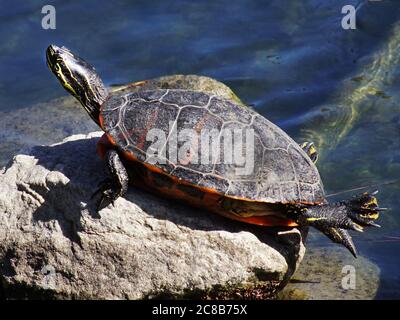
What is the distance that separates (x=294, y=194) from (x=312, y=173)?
27cm

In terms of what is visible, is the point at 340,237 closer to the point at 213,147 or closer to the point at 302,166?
the point at 302,166

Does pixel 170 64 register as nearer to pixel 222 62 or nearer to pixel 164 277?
pixel 222 62

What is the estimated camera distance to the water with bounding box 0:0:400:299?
762cm

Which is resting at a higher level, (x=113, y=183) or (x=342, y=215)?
(x=113, y=183)

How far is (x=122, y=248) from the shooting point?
183 inches

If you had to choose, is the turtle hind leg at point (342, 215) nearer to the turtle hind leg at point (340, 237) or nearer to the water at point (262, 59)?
the turtle hind leg at point (340, 237)

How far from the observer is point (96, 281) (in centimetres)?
467

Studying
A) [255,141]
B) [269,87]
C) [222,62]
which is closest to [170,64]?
[222,62]

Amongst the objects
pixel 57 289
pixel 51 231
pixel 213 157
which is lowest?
pixel 57 289

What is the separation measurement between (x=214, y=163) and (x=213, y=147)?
12cm

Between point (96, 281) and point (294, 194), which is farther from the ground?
point (294, 194)

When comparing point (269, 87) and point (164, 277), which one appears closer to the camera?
point (164, 277)

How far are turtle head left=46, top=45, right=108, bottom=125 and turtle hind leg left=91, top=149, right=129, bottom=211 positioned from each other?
647mm

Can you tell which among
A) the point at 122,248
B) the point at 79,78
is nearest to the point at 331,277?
the point at 122,248
